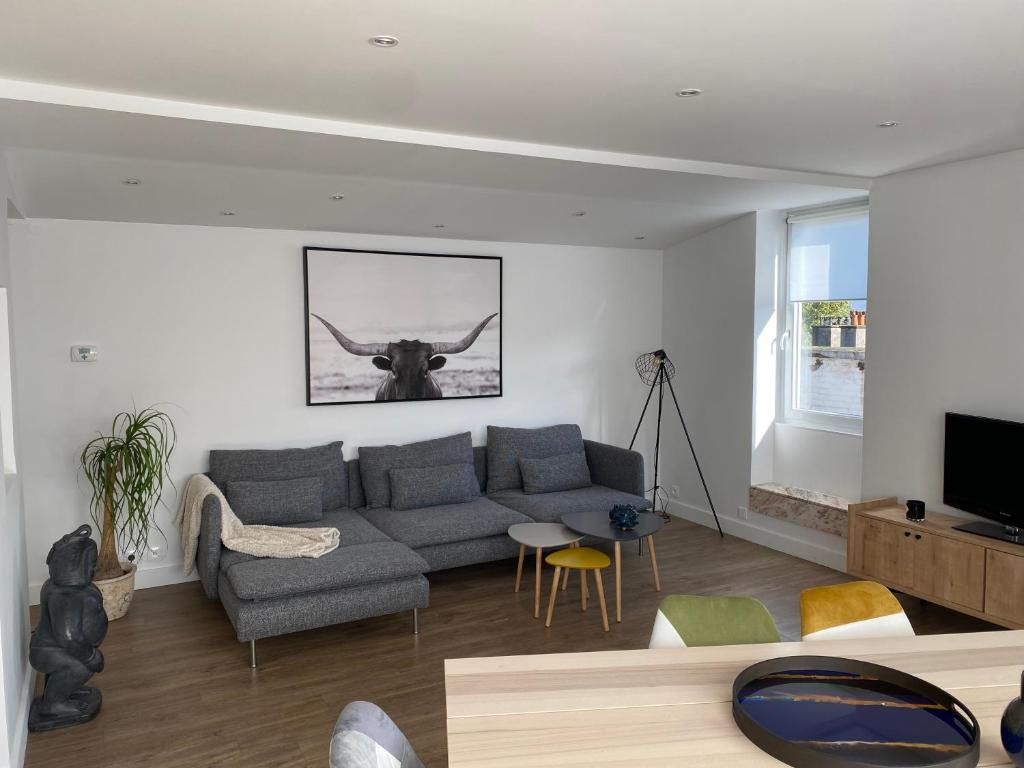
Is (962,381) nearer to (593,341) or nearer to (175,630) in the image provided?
(593,341)

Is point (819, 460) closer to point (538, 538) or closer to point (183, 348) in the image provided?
point (538, 538)

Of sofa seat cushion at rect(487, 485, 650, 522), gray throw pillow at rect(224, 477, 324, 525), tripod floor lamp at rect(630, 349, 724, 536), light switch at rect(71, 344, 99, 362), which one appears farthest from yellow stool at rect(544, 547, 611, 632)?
light switch at rect(71, 344, 99, 362)

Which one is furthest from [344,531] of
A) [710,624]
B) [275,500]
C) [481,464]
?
[710,624]

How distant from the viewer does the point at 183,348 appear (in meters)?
5.00

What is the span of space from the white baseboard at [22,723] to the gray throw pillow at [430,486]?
231cm

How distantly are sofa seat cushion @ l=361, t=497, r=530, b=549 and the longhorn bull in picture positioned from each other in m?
0.88

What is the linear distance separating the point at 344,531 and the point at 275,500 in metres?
0.50

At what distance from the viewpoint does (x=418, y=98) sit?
2939mm

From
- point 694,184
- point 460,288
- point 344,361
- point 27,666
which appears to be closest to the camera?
point 27,666

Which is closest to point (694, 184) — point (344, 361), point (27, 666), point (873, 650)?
point (344, 361)

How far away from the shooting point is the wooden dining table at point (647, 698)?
1595 mm

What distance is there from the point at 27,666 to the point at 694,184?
4.27 metres

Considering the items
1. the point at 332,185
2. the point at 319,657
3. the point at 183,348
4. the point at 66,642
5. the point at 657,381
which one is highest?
the point at 332,185

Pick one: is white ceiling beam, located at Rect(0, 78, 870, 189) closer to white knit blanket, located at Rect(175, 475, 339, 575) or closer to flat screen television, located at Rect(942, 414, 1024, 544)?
flat screen television, located at Rect(942, 414, 1024, 544)
